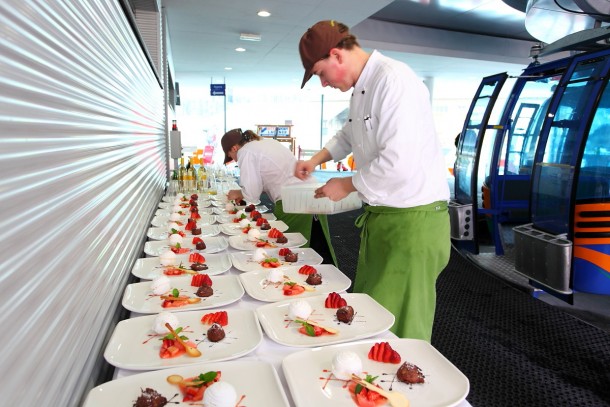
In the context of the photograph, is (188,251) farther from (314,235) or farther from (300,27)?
(300,27)

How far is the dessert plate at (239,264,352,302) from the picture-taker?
142 cm

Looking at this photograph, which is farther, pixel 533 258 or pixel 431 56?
pixel 431 56

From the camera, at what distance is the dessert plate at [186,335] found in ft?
3.29

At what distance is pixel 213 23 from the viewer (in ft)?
21.6

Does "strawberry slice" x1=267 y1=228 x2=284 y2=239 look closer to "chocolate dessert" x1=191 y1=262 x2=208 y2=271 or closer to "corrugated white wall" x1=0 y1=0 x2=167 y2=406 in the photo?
"chocolate dessert" x1=191 y1=262 x2=208 y2=271

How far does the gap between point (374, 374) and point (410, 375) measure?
3.2 inches

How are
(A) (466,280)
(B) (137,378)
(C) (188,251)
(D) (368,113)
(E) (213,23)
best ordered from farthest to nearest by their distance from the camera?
1. (E) (213,23)
2. (A) (466,280)
3. (C) (188,251)
4. (D) (368,113)
5. (B) (137,378)

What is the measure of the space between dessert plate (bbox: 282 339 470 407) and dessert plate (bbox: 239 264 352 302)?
0.38m

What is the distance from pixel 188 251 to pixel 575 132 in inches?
126

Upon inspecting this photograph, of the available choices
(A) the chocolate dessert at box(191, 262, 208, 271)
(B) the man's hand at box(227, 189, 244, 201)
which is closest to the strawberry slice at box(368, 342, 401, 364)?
(A) the chocolate dessert at box(191, 262, 208, 271)

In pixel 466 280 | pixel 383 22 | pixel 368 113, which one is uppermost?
pixel 383 22

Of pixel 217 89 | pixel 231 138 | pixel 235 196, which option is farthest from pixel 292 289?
pixel 217 89

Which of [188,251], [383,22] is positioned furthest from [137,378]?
[383,22]

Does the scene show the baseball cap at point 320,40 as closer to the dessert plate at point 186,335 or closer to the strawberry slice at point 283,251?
the strawberry slice at point 283,251
